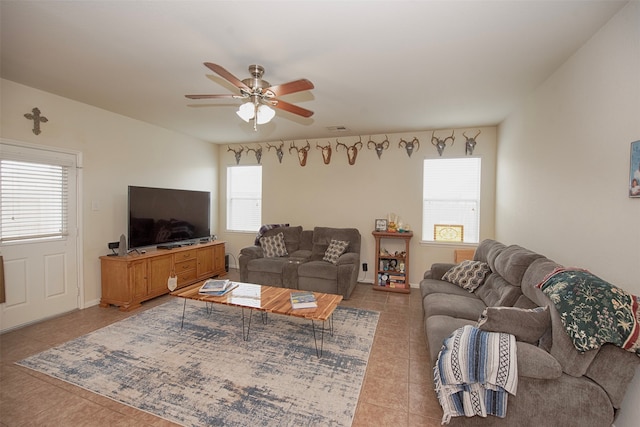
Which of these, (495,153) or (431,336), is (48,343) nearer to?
(431,336)

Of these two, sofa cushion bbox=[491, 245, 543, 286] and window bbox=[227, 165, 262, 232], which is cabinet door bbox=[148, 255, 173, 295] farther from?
sofa cushion bbox=[491, 245, 543, 286]

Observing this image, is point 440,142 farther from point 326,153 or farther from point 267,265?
point 267,265

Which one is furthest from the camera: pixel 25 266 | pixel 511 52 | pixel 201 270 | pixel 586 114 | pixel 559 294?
pixel 201 270

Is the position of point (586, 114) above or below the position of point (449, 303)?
above

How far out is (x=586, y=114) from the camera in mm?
2023

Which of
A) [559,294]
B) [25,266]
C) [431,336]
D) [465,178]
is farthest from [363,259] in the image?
[25,266]

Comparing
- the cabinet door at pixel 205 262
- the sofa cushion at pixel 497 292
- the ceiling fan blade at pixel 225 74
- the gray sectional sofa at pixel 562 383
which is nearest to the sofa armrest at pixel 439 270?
the sofa cushion at pixel 497 292

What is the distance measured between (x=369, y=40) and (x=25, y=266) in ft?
13.9

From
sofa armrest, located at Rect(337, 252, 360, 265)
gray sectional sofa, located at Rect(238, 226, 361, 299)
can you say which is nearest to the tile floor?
gray sectional sofa, located at Rect(238, 226, 361, 299)

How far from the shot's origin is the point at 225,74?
6.11 ft

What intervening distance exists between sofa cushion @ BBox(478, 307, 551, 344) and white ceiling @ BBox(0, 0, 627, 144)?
1904mm

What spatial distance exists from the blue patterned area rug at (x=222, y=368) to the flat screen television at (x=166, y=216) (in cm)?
126

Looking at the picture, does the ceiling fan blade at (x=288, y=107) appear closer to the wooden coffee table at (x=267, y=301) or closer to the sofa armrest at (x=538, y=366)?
the wooden coffee table at (x=267, y=301)

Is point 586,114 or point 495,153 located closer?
point 586,114
